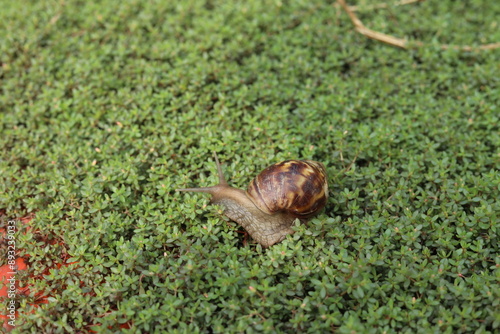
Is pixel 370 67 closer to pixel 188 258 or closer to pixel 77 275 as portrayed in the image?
pixel 188 258

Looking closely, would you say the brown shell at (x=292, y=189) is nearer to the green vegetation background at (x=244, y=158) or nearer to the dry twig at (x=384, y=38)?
the green vegetation background at (x=244, y=158)

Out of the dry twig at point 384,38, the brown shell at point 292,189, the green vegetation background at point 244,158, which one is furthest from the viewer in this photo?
the dry twig at point 384,38

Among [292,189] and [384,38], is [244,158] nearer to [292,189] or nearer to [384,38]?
[292,189]

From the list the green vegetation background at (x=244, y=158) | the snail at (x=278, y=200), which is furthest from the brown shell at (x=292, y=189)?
the green vegetation background at (x=244, y=158)

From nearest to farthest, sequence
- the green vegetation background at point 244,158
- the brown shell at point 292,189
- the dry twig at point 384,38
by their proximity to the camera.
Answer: the green vegetation background at point 244,158 → the brown shell at point 292,189 → the dry twig at point 384,38

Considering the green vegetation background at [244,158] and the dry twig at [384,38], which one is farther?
the dry twig at [384,38]

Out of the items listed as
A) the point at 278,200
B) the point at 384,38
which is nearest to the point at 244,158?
the point at 278,200
